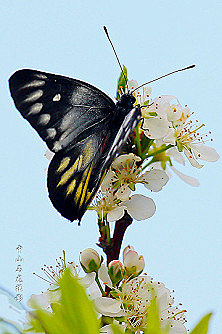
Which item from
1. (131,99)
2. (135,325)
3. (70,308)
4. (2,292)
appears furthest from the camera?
(131,99)

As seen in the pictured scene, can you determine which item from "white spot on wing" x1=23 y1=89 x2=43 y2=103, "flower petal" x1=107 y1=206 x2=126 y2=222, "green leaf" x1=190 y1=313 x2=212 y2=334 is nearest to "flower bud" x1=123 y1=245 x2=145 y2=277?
"flower petal" x1=107 y1=206 x2=126 y2=222

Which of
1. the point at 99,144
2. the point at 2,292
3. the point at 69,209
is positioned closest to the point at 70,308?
the point at 2,292

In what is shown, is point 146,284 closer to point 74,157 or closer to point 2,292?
point 74,157

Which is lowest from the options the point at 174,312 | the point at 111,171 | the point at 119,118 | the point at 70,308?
the point at 174,312

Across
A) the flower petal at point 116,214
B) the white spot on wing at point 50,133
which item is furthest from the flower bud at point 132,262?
the white spot on wing at point 50,133

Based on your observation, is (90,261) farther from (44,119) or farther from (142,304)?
(44,119)

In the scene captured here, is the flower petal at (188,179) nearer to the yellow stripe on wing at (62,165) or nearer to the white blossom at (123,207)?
the white blossom at (123,207)

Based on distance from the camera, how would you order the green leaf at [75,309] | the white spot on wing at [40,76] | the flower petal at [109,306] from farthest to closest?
1. the white spot on wing at [40,76]
2. the flower petal at [109,306]
3. the green leaf at [75,309]
